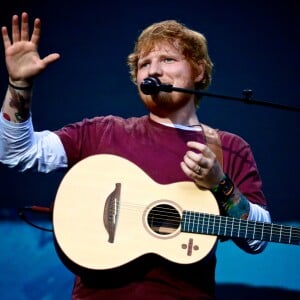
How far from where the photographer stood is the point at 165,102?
5.85 feet

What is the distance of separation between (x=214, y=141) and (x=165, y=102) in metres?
0.22

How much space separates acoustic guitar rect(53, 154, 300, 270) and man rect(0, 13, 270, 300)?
4cm

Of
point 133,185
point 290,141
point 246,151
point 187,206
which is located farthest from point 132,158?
point 290,141

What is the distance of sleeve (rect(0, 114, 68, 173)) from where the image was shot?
149cm

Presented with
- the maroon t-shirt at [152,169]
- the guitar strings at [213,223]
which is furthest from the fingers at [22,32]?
the guitar strings at [213,223]

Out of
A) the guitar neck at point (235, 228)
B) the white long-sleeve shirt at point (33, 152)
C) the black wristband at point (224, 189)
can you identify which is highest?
the white long-sleeve shirt at point (33, 152)

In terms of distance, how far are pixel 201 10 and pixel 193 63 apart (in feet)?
2.37

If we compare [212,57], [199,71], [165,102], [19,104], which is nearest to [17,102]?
[19,104]

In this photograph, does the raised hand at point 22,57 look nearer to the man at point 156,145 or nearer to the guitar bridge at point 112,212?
the man at point 156,145

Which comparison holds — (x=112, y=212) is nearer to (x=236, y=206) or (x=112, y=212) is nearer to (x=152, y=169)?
(x=152, y=169)

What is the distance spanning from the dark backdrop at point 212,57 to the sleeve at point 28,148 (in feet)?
2.68

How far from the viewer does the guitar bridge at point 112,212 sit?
152 cm

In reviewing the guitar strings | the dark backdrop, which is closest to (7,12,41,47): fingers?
the guitar strings

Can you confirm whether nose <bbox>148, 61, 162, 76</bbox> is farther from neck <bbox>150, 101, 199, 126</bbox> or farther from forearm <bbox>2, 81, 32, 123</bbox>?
forearm <bbox>2, 81, 32, 123</bbox>
